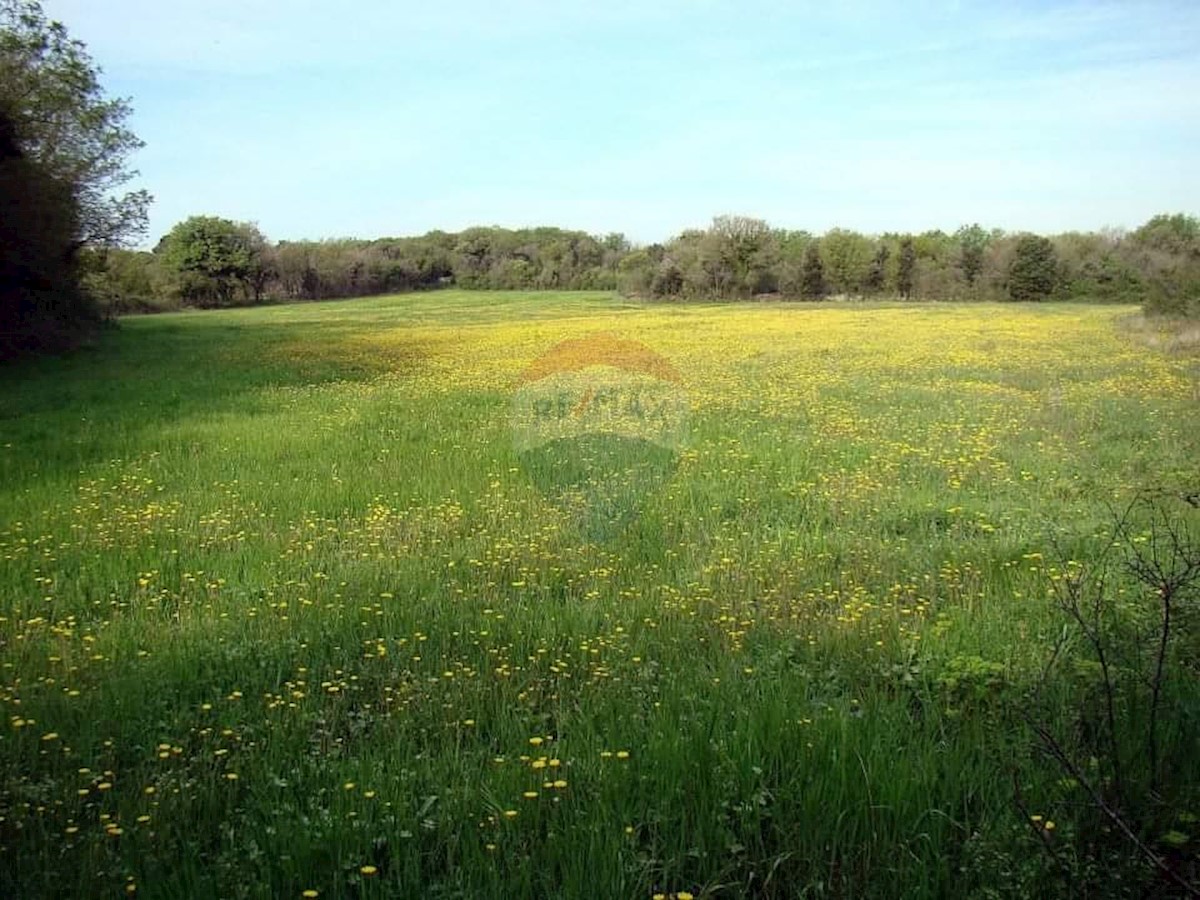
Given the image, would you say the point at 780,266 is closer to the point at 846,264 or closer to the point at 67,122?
the point at 846,264

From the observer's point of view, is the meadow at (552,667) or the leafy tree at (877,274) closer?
the meadow at (552,667)

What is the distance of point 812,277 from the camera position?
3019 inches

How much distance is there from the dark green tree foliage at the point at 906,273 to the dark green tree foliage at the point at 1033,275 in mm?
8040

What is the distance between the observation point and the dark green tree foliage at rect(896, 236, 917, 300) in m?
76.4

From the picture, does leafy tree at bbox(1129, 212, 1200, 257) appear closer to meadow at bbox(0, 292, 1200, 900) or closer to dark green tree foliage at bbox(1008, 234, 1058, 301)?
dark green tree foliage at bbox(1008, 234, 1058, 301)

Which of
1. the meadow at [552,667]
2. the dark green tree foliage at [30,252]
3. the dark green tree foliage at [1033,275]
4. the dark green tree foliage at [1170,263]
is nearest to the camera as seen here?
the meadow at [552,667]

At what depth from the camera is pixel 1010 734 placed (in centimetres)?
411

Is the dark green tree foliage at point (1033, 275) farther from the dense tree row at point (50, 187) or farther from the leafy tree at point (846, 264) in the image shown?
the dense tree row at point (50, 187)

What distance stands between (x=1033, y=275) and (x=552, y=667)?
76.6 meters

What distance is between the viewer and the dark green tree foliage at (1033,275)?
71.0m

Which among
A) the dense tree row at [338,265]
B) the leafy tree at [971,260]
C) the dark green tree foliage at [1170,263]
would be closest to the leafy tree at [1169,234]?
the dark green tree foliage at [1170,263]

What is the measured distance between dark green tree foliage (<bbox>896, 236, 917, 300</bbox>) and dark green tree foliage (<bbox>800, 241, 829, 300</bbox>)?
250 inches

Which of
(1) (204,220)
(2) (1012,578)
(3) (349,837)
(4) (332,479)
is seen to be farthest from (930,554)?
(1) (204,220)

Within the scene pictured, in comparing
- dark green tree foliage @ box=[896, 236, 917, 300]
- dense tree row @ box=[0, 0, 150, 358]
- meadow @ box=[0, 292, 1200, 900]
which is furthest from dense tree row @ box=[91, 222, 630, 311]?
meadow @ box=[0, 292, 1200, 900]
